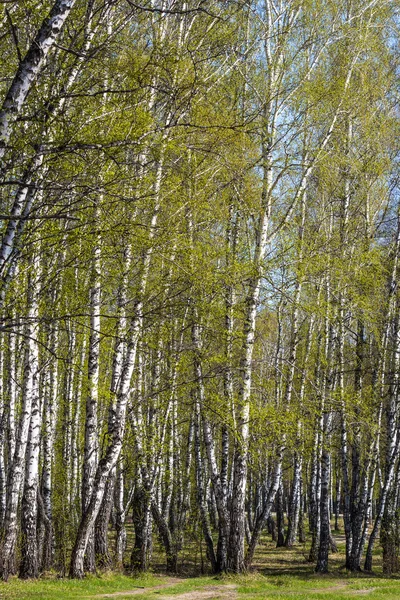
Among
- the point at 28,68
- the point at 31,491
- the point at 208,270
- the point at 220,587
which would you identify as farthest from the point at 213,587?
the point at 28,68

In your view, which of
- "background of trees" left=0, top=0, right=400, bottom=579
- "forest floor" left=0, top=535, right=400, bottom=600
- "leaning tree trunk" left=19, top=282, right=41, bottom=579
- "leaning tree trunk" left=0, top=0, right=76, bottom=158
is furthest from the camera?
"leaning tree trunk" left=19, top=282, right=41, bottom=579

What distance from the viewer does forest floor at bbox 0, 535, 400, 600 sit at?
10.1m

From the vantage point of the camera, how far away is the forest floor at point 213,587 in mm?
10086

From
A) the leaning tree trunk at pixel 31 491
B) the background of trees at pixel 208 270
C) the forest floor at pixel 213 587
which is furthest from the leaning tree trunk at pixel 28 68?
the leaning tree trunk at pixel 31 491

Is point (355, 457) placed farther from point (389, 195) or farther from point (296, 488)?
point (389, 195)

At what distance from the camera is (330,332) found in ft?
55.9

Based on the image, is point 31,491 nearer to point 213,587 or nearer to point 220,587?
point 213,587

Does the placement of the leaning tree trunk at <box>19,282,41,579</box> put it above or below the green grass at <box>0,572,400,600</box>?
above

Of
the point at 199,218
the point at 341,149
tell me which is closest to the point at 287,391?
the point at 199,218

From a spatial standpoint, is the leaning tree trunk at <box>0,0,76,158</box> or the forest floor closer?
the leaning tree trunk at <box>0,0,76,158</box>

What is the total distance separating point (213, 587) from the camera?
12.0 meters

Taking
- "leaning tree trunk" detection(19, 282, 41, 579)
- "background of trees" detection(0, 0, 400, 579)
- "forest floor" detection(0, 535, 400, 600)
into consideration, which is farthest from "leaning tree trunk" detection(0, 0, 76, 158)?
"leaning tree trunk" detection(19, 282, 41, 579)

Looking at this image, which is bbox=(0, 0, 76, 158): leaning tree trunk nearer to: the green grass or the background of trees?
the background of trees

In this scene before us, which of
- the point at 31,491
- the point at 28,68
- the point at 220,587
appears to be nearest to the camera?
the point at 28,68
